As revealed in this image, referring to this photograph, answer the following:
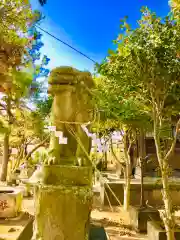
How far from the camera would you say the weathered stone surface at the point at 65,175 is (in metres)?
2.91

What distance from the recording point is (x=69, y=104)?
335 centimetres

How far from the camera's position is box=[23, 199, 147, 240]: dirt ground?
5965mm

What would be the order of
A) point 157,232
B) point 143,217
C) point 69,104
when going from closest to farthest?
point 69,104 < point 157,232 < point 143,217

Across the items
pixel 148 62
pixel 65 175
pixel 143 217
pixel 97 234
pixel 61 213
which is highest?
pixel 148 62

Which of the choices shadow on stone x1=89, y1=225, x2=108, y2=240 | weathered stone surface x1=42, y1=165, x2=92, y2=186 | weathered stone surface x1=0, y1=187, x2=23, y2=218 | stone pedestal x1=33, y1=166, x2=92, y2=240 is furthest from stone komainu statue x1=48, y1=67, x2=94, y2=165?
weathered stone surface x1=0, y1=187, x2=23, y2=218

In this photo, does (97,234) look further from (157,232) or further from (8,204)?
(8,204)

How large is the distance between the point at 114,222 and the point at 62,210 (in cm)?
480

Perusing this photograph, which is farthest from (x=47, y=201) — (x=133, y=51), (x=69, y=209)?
(x=133, y=51)

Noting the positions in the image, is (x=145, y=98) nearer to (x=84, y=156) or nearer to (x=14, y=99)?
(x=84, y=156)

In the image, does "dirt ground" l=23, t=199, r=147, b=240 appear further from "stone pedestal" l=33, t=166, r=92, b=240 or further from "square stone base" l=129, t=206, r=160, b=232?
"stone pedestal" l=33, t=166, r=92, b=240

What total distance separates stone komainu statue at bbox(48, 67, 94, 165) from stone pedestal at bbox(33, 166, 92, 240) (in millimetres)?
493

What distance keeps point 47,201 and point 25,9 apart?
271 centimetres

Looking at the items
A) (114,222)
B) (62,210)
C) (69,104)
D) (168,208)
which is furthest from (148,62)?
(114,222)

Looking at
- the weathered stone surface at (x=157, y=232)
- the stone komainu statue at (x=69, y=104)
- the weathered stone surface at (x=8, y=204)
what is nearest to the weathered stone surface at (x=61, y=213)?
the stone komainu statue at (x=69, y=104)
